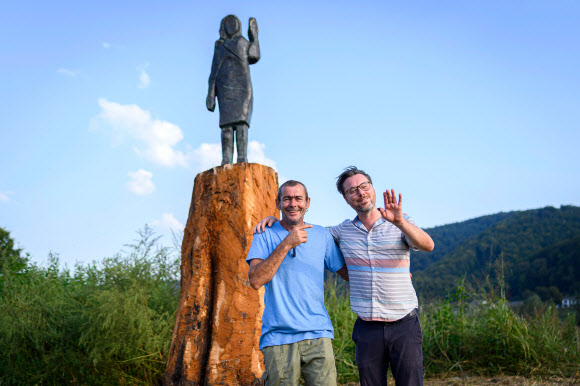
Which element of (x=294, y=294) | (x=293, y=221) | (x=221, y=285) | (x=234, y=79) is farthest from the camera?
(x=234, y=79)

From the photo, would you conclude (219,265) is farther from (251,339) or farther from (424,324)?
(424,324)

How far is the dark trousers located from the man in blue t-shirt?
257 millimetres

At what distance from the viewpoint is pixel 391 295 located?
2518mm

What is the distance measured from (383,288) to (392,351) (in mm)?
330

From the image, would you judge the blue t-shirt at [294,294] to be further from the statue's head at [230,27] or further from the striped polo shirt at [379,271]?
the statue's head at [230,27]

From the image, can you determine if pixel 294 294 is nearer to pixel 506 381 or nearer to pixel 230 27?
pixel 506 381

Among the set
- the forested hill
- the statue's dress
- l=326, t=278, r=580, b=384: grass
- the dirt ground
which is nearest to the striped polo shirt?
the dirt ground

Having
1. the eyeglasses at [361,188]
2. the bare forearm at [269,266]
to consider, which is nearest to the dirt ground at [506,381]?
the eyeglasses at [361,188]

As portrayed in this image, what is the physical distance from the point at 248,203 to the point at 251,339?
1292 millimetres

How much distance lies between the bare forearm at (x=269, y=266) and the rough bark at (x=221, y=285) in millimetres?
2255

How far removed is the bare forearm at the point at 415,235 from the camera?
2430mm

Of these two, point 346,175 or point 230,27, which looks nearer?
point 346,175

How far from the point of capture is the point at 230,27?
611 centimetres

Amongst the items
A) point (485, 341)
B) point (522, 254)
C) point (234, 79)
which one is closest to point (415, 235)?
point (485, 341)
